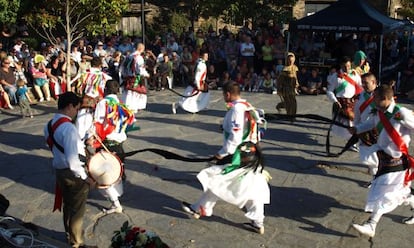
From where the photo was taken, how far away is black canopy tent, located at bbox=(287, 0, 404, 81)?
14.6 meters

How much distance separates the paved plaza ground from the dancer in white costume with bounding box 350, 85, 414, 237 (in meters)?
0.37

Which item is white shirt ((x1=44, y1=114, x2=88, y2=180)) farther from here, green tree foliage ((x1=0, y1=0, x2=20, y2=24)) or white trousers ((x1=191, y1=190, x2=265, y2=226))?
green tree foliage ((x1=0, y1=0, x2=20, y2=24))

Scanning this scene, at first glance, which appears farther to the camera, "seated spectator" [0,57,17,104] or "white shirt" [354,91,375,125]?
"seated spectator" [0,57,17,104]

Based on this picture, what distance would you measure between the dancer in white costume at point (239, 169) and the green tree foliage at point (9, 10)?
40.1 feet

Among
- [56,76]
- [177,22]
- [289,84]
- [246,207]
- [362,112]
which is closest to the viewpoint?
[246,207]

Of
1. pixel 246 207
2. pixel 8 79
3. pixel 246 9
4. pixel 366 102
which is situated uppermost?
pixel 246 9

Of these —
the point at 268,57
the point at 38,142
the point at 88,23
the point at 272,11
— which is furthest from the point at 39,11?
the point at 272,11

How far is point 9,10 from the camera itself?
52.6 ft

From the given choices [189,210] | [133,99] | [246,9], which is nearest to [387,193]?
[189,210]

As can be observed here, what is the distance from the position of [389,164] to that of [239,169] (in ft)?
5.30

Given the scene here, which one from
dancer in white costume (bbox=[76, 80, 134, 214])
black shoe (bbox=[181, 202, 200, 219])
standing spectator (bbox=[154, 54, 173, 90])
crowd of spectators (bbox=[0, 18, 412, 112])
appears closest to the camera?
black shoe (bbox=[181, 202, 200, 219])

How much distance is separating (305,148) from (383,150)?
11.3ft

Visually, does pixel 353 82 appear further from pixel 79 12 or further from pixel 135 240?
pixel 79 12

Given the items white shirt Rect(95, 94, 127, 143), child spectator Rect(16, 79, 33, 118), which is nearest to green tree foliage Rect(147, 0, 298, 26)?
child spectator Rect(16, 79, 33, 118)
